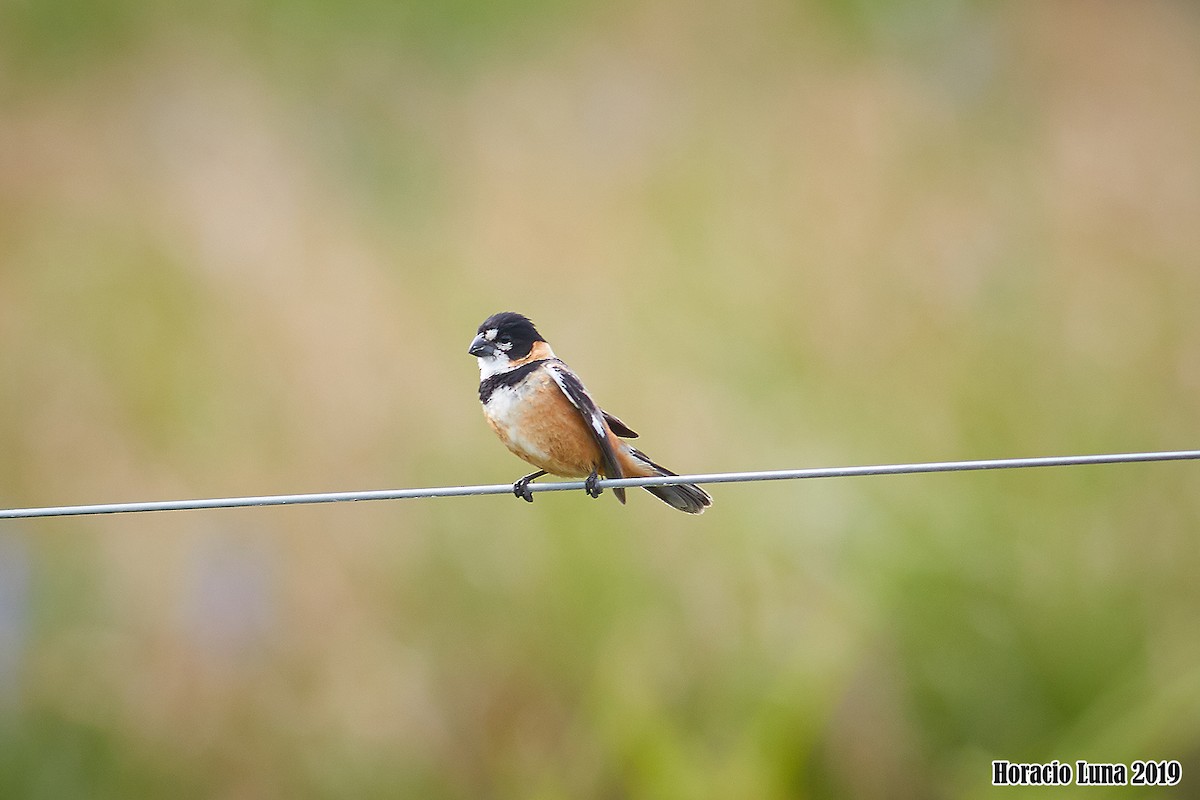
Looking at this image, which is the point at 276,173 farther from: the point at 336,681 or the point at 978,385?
the point at 978,385

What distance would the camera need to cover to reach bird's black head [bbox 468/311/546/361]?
4840mm

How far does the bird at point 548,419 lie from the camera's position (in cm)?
456

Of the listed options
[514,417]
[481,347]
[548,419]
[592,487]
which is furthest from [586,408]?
[481,347]

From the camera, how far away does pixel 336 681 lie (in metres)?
6.66

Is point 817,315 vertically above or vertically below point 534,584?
above

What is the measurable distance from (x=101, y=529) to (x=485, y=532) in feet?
7.67

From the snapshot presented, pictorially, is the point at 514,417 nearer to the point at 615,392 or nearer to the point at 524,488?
the point at 524,488

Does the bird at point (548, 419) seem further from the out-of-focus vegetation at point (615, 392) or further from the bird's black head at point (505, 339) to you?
the out-of-focus vegetation at point (615, 392)

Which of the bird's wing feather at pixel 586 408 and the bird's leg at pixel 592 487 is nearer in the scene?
the bird's leg at pixel 592 487

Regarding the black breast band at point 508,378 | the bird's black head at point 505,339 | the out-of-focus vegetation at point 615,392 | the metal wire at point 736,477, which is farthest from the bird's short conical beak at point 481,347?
the out-of-focus vegetation at point 615,392

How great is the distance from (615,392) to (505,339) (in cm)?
289

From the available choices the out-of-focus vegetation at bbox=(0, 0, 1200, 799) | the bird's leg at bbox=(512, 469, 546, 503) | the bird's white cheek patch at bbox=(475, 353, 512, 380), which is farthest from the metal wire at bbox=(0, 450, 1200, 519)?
the out-of-focus vegetation at bbox=(0, 0, 1200, 799)

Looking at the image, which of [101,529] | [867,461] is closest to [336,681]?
[101,529]

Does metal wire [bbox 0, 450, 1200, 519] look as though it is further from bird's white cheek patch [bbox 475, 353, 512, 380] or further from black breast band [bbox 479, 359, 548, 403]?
bird's white cheek patch [bbox 475, 353, 512, 380]
